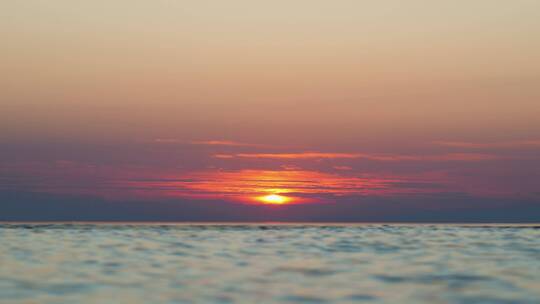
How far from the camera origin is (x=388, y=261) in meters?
27.3

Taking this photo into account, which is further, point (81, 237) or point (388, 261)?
point (81, 237)

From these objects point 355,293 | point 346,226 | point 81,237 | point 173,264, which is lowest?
point 355,293

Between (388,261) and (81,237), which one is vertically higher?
(81,237)

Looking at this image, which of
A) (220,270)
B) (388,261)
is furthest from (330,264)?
(220,270)

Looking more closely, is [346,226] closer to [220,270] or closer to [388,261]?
[388,261]

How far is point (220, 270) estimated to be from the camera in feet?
79.8

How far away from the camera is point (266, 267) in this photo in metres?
25.2

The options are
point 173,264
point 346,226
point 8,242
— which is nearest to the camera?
point 173,264

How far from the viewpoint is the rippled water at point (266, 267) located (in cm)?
1920

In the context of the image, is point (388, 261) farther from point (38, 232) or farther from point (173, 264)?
point (38, 232)

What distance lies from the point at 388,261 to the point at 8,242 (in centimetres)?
1899

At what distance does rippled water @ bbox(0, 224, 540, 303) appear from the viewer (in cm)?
1920

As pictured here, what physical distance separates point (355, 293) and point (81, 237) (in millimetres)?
22230

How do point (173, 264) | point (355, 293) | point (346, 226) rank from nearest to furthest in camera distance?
point (355, 293)
point (173, 264)
point (346, 226)
